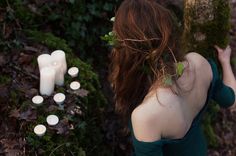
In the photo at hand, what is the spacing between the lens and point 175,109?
231cm

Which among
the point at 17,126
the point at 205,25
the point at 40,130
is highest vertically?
the point at 205,25

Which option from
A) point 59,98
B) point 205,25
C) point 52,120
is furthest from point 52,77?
point 205,25

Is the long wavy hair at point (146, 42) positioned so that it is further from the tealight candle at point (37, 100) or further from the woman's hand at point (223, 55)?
the tealight candle at point (37, 100)

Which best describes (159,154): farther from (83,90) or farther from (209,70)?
(83,90)

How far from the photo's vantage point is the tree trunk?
258 cm

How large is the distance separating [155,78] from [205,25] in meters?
0.54

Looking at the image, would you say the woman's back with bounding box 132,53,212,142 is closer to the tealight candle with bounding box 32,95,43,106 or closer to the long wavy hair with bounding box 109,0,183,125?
the long wavy hair with bounding box 109,0,183,125

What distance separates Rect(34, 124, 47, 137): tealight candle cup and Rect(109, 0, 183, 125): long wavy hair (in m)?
0.77

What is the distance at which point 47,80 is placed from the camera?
3055 millimetres

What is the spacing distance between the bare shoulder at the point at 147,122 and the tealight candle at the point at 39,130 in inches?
31.4

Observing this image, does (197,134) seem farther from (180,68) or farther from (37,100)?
(37,100)

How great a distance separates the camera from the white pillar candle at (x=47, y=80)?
303 centimetres

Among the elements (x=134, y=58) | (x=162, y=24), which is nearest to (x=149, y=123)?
(x=134, y=58)

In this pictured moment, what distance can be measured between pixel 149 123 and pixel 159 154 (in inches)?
8.1
